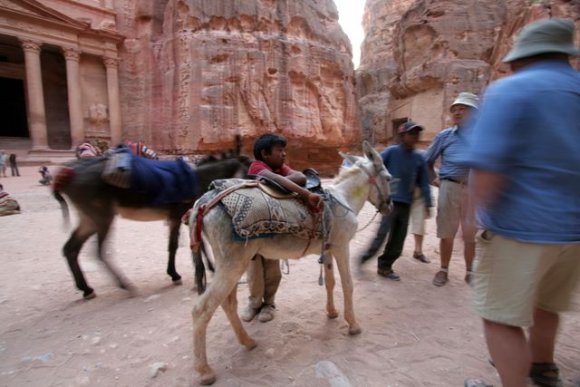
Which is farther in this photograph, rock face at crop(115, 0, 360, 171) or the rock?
rock face at crop(115, 0, 360, 171)

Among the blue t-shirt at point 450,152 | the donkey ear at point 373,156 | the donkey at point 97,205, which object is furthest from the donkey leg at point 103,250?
the blue t-shirt at point 450,152

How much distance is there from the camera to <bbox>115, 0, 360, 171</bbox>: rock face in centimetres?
1423

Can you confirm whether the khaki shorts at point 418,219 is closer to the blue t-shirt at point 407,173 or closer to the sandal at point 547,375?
the blue t-shirt at point 407,173

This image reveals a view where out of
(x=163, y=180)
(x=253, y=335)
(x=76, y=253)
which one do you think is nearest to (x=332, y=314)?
(x=253, y=335)

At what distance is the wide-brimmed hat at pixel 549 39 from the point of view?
143cm

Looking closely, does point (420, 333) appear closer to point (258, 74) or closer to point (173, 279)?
point (173, 279)

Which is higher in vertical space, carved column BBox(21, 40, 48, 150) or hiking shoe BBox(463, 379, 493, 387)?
carved column BBox(21, 40, 48, 150)

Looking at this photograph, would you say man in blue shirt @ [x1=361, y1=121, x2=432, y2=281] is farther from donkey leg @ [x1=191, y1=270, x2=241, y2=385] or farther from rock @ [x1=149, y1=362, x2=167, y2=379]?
rock @ [x1=149, y1=362, x2=167, y2=379]

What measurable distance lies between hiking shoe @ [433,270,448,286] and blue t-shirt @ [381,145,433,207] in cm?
97

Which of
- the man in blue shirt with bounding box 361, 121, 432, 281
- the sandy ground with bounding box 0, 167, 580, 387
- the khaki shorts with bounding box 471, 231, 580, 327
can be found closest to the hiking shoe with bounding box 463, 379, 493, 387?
the sandy ground with bounding box 0, 167, 580, 387

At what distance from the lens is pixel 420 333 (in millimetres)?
2701

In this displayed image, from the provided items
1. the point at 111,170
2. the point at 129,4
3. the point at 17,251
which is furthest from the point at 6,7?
the point at 111,170

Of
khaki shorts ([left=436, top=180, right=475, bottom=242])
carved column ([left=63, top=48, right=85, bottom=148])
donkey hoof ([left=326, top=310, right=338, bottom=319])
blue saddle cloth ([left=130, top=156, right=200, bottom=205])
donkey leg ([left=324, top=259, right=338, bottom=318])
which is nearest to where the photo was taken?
donkey leg ([left=324, top=259, right=338, bottom=318])

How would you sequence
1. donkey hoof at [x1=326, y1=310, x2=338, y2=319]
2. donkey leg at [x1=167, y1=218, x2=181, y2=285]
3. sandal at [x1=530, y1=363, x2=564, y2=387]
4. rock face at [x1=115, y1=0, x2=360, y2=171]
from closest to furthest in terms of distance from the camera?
sandal at [x1=530, y1=363, x2=564, y2=387] → donkey hoof at [x1=326, y1=310, x2=338, y2=319] → donkey leg at [x1=167, y1=218, x2=181, y2=285] → rock face at [x1=115, y1=0, x2=360, y2=171]
